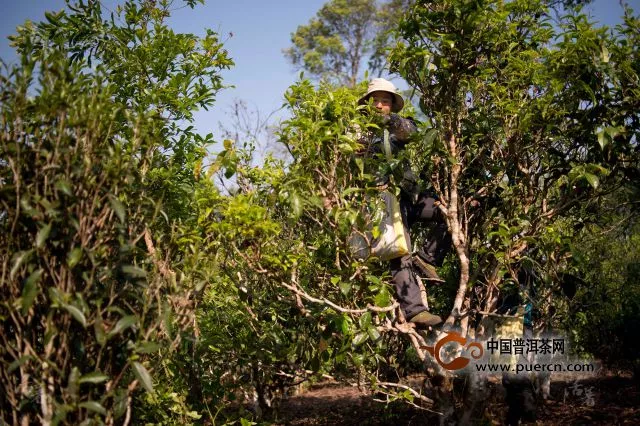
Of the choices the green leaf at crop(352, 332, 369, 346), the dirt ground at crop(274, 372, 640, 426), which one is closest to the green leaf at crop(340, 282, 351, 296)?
the green leaf at crop(352, 332, 369, 346)

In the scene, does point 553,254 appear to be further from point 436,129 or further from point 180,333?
point 180,333

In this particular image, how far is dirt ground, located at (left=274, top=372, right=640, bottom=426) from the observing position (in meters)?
4.71

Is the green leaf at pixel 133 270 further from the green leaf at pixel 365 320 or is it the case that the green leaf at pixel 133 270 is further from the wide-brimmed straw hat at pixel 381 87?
the wide-brimmed straw hat at pixel 381 87

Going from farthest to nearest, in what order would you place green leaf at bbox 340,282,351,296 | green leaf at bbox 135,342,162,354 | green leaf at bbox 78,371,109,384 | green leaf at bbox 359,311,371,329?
green leaf at bbox 359,311,371,329, green leaf at bbox 340,282,351,296, green leaf at bbox 135,342,162,354, green leaf at bbox 78,371,109,384

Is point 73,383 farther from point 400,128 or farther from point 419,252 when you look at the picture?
point 419,252

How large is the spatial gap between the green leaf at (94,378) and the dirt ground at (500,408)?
104 inches

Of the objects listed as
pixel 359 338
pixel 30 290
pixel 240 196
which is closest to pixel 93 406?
pixel 30 290

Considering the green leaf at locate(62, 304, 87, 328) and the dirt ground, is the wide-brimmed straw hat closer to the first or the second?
the green leaf at locate(62, 304, 87, 328)

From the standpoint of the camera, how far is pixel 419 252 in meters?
3.84

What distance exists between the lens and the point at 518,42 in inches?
121

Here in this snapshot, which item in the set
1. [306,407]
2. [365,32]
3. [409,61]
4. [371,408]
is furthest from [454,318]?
Answer: [365,32]

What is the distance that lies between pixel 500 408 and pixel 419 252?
93.4 inches

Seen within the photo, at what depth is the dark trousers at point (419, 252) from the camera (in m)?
3.11

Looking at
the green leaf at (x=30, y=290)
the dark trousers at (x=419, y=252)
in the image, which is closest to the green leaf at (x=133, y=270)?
the green leaf at (x=30, y=290)
